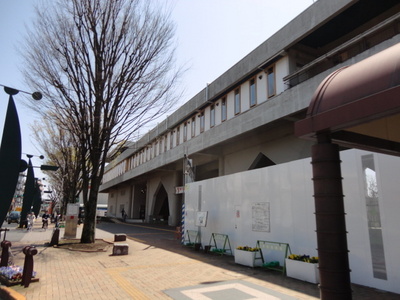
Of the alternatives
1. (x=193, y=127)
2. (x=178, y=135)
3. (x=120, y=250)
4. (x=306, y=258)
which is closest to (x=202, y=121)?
(x=193, y=127)

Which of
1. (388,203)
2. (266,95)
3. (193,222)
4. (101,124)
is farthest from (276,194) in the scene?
(101,124)

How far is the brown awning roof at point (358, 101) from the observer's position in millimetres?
3122

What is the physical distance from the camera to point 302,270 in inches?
319

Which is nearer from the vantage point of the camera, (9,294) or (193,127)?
(9,294)

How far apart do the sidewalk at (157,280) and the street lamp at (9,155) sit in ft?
7.71

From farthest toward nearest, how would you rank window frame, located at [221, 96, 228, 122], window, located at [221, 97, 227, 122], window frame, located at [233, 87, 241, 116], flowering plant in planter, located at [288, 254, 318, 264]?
1. window, located at [221, 97, 227, 122]
2. window frame, located at [221, 96, 228, 122]
3. window frame, located at [233, 87, 241, 116]
4. flowering plant in planter, located at [288, 254, 318, 264]

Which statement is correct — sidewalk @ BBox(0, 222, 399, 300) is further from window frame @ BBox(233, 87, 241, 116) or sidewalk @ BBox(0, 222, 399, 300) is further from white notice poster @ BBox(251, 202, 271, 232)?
window frame @ BBox(233, 87, 241, 116)

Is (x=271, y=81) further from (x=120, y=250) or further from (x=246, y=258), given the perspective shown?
(x=120, y=250)

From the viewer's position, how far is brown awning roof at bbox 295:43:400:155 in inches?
123

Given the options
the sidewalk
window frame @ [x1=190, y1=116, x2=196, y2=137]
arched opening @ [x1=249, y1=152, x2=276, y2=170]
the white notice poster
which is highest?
window frame @ [x1=190, y1=116, x2=196, y2=137]

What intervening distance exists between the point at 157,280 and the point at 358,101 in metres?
6.88

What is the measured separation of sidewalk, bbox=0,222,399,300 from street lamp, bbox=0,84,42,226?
235cm

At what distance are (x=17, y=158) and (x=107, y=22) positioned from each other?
24.6 feet

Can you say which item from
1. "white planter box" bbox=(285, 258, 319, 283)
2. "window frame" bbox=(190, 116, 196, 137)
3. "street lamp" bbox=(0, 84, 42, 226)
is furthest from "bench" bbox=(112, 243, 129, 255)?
"window frame" bbox=(190, 116, 196, 137)
